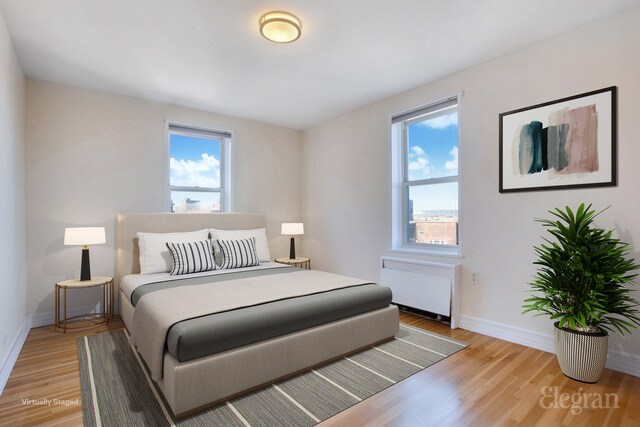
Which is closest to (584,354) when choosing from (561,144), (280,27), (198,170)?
(561,144)

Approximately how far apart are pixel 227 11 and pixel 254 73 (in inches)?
38.4

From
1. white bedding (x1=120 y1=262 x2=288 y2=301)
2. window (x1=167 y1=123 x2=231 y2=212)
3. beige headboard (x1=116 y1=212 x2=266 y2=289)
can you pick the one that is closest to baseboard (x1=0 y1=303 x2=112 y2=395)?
beige headboard (x1=116 y1=212 x2=266 y2=289)

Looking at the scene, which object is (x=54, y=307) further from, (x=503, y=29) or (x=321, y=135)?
(x=503, y=29)

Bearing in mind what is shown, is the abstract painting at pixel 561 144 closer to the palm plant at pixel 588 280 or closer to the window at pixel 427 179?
the palm plant at pixel 588 280

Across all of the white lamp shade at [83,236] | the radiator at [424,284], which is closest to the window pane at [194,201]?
the white lamp shade at [83,236]

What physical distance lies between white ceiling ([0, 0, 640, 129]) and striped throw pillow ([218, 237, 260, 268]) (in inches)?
68.8

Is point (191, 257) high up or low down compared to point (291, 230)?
down

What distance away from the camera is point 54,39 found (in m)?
2.58

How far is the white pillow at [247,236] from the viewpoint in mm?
3822

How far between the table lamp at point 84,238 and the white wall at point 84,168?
340mm

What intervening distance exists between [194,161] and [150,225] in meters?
1.08

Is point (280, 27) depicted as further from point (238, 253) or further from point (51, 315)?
point (51, 315)

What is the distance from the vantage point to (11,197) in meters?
2.57

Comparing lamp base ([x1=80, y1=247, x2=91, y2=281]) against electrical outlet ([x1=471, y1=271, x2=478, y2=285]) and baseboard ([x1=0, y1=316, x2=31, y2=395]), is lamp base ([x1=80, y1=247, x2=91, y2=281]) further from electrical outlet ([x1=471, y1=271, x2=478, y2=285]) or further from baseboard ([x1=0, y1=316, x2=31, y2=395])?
electrical outlet ([x1=471, y1=271, x2=478, y2=285])
